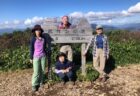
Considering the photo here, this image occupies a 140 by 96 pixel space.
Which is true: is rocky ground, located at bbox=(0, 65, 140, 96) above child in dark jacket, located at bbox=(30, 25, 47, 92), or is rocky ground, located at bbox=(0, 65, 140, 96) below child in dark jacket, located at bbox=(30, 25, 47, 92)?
below

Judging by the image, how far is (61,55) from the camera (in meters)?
10.4

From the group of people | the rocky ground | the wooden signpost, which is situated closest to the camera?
the rocky ground

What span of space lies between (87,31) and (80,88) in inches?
75.2

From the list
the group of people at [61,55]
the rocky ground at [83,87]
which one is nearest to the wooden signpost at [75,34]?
the group of people at [61,55]

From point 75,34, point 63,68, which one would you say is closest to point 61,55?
point 63,68

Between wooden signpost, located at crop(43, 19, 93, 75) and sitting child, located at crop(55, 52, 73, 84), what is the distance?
517mm

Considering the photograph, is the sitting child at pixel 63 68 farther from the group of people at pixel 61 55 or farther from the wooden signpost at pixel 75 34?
the wooden signpost at pixel 75 34

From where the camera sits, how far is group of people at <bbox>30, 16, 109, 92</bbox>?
9961 mm

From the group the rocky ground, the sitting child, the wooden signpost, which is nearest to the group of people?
the sitting child

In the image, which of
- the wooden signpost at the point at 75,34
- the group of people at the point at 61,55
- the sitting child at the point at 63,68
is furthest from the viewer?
the wooden signpost at the point at 75,34

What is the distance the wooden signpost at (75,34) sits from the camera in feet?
34.8

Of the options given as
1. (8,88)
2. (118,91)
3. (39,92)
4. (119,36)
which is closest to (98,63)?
(118,91)

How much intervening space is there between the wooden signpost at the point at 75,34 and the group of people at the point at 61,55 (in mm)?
166

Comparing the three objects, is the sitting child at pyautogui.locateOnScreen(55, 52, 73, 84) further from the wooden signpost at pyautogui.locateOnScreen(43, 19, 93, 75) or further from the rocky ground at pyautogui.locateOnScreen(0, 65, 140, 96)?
the wooden signpost at pyautogui.locateOnScreen(43, 19, 93, 75)
